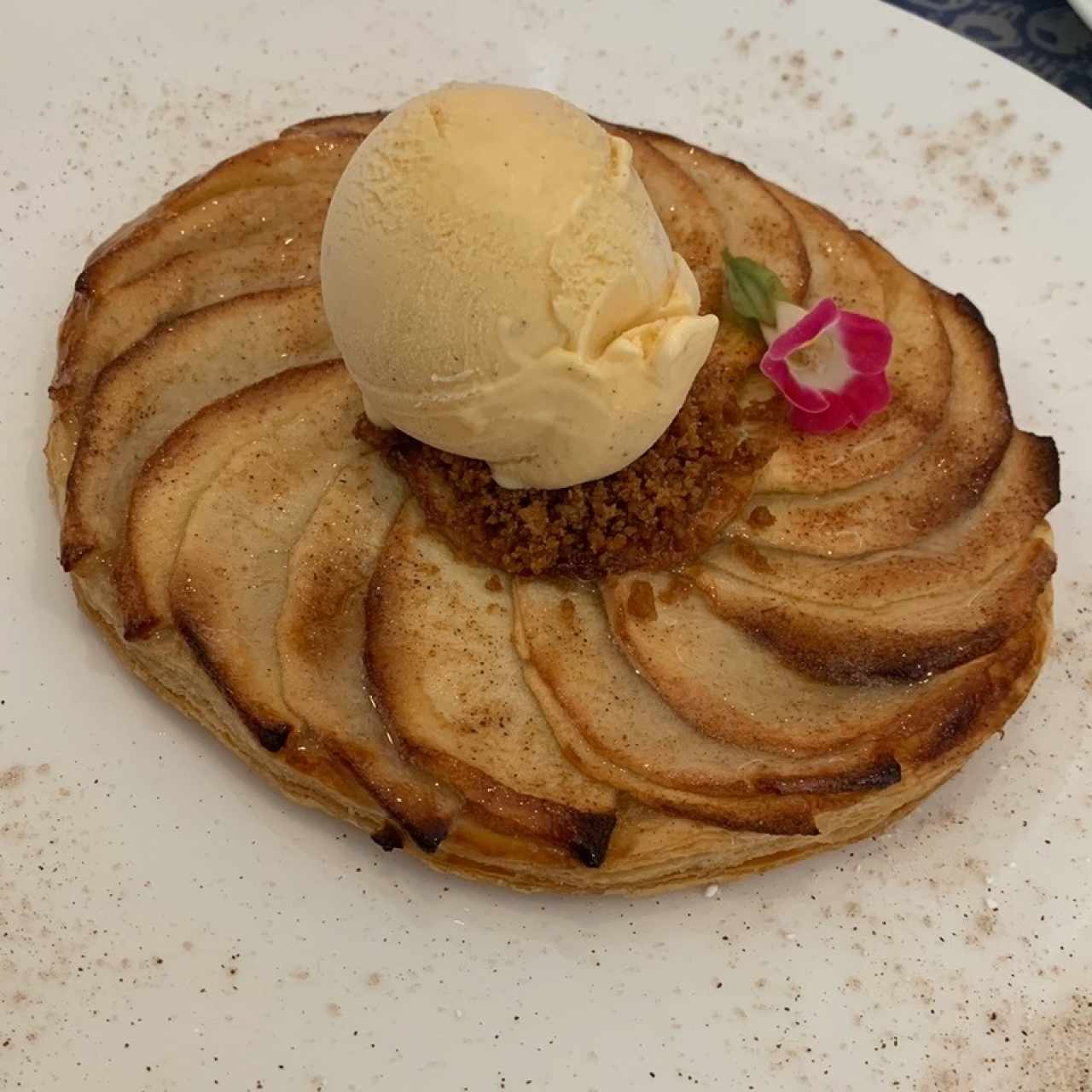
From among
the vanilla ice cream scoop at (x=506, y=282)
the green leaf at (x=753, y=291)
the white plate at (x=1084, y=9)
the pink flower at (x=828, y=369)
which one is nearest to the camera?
the vanilla ice cream scoop at (x=506, y=282)

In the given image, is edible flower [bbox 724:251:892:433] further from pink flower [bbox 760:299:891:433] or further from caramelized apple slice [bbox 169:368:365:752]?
caramelized apple slice [bbox 169:368:365:752]

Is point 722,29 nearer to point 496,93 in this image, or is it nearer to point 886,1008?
point 496,93

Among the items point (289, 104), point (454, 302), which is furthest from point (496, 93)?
point (289, 104)

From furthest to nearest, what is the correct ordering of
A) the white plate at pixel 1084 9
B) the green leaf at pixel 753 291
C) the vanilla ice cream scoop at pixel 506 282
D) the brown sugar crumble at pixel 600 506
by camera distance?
the white plate at pixel 1084 9, the green leaf at pixel 753 291, the brown sugar crumble at pixel 600 506, the vanilla ice cream scoop at pixel 506 282

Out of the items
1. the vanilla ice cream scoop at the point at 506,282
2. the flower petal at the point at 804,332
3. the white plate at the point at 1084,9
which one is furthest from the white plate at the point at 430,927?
the white plate at the point at 1084,9

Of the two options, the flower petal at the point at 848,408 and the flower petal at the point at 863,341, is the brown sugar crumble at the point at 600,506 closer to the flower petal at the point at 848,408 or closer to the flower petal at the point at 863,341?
the flower petal at the point at 848,408

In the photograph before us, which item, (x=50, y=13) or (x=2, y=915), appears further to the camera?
(x=50, y=13)
